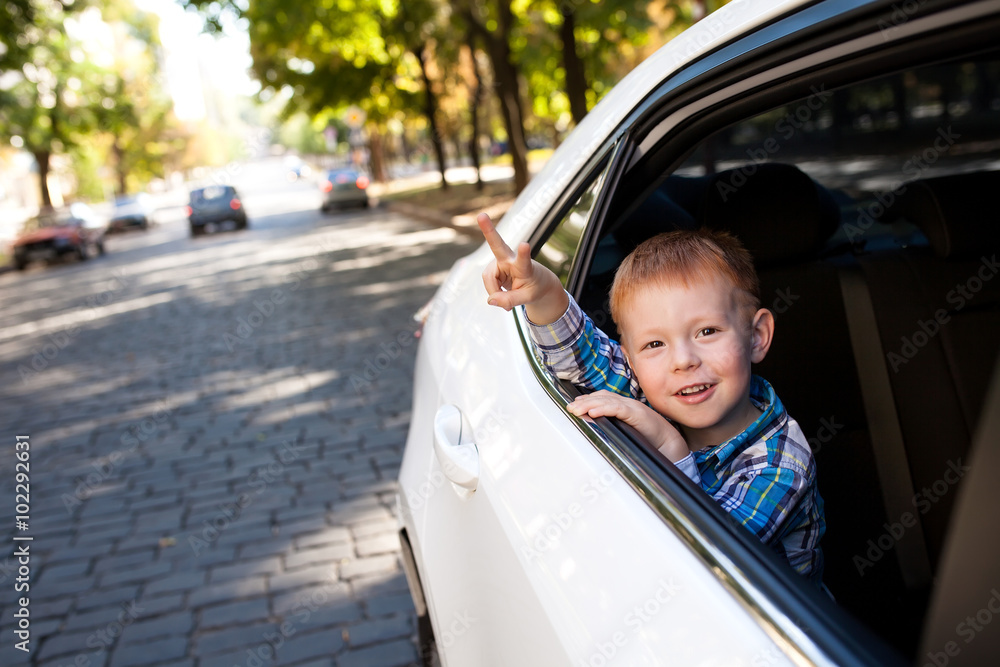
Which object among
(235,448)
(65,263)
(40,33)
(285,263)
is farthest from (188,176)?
(235,448)

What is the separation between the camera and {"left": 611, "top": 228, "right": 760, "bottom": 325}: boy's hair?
→ 1.59 meters

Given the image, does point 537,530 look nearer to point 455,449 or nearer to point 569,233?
point 455,449

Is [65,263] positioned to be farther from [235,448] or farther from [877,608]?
[877,608]

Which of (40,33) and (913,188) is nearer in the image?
(913,188)

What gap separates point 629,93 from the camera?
6.04 ft

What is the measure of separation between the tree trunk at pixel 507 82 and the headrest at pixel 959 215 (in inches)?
533

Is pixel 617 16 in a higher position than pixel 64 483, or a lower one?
higher

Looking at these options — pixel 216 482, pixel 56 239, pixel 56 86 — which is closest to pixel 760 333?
pixel 216 482

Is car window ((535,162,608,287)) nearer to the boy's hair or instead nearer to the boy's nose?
the boy's hair

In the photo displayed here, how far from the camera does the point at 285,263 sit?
→ 16.7 m

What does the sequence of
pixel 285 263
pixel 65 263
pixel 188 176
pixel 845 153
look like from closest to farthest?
pixel 285 263
pixel 845 153
pixel 65 263
pixel 188 176

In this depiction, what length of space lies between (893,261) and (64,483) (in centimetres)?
492

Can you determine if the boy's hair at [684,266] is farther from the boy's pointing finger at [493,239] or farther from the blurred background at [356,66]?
the blurred background at [356,66]

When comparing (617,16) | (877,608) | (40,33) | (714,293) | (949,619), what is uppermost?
(40,33)
